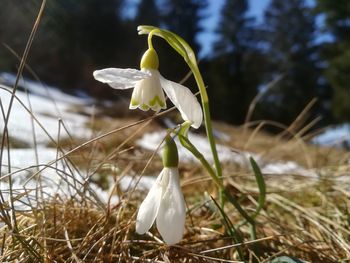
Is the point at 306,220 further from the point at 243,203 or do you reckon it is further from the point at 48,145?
the point at 48,145

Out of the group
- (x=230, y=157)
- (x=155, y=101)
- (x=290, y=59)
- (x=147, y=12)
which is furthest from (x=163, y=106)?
(x=290, y=59)

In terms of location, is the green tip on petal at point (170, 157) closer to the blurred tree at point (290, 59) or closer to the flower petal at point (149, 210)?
the flower petal at point (149, 210)

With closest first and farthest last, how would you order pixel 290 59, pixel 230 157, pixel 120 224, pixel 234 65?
pixel 120 224 < pixel 230 157 < pixel 290 59 < pixel 234 65

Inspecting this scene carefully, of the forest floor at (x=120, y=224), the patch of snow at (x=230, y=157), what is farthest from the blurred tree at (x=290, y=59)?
the forest floor at (x=120, y=224)

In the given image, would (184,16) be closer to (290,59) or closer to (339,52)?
(290,59)

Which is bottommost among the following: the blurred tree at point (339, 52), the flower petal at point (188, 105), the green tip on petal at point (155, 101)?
the flower petal at point (188, 105)

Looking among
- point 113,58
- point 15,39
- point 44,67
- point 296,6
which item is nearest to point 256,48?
point 296,6
